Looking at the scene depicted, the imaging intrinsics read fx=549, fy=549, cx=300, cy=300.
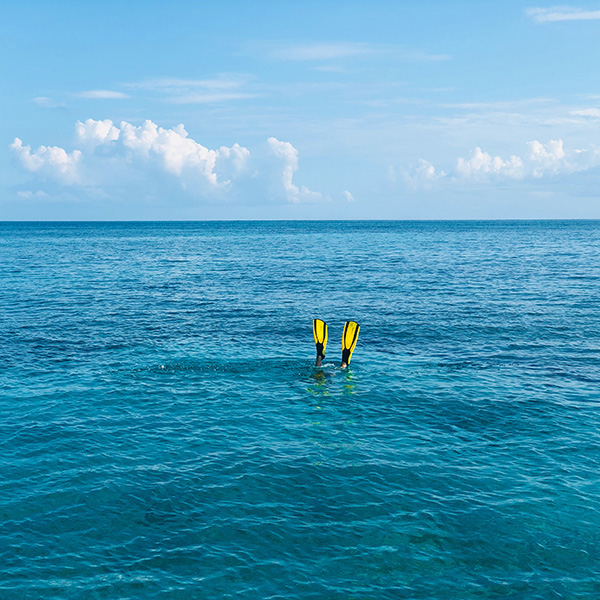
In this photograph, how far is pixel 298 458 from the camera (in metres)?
23.6

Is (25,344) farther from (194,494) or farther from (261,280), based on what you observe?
(261,280)

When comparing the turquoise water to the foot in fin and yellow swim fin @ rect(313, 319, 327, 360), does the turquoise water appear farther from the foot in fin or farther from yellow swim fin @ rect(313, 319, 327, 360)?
yellow swim fin @ rect(313, 319, 327, 360)

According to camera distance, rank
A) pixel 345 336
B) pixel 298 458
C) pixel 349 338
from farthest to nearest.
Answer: pixel 345 336 < pixel 349 338 < pixel 298 458

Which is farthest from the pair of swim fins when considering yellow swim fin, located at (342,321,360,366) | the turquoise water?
the turquoise water

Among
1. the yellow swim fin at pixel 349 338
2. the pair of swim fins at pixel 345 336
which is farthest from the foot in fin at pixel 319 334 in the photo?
the yellow swim fin at pixel 349 338

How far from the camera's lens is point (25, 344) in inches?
1620

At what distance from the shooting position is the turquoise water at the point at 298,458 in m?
16.8

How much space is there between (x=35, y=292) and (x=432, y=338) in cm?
4783

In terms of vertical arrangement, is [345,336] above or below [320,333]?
below

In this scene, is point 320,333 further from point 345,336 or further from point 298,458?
point 298,458

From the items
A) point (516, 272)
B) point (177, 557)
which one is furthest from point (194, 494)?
point (516, 272)

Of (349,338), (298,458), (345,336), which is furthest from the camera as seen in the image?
(345,336)

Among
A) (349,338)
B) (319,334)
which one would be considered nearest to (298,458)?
(319,334)

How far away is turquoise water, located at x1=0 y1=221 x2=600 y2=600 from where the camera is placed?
16797mm
